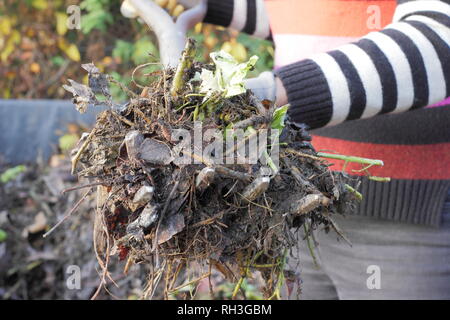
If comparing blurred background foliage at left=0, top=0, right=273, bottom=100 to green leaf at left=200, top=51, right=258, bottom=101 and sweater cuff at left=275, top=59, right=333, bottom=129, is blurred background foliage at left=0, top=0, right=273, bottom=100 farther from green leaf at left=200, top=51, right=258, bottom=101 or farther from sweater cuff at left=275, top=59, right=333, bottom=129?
green leaf at left=200, top=51, right=258, bottom=101

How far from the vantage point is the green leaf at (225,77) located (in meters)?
0.71

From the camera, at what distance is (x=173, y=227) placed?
68 centimetres

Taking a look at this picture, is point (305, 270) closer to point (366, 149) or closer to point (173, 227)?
point (366, 149)

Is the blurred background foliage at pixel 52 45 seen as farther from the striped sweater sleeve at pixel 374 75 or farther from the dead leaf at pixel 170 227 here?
the dead leaf at pixel 170 227

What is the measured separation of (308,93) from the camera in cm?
87

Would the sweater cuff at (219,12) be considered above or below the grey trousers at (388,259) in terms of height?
above

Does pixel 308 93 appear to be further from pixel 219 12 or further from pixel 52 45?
pixel 52 45

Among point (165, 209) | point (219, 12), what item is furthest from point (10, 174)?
point (165, 209)

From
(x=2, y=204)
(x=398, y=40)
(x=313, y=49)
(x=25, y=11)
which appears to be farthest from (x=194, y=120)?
(x=25, y=11)

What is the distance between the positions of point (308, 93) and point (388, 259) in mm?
536

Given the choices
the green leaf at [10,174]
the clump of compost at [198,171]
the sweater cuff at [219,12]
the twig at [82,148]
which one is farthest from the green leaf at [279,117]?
the green leaf at [10,174]

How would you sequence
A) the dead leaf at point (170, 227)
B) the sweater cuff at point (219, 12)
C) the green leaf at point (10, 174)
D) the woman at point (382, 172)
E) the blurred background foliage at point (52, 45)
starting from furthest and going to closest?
the blurred background foliage at point (52, 45), the green leaf at point (10, 174), the sweater cuff at point (219, 12), the woman at point (382, 172), the dead leaf at point (170, 227)

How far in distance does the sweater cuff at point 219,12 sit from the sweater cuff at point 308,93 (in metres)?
0.48


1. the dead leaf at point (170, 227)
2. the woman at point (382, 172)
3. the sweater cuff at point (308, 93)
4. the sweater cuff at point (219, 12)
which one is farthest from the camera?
the sweater cuff at point (219, 12)
